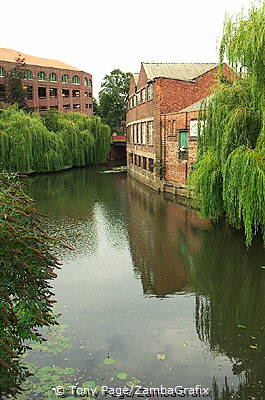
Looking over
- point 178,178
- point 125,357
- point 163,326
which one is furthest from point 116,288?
point 178,178

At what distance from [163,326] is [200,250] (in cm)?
498

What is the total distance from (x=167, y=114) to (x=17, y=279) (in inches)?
790

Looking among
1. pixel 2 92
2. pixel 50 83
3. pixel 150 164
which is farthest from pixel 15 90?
pixel 150 164

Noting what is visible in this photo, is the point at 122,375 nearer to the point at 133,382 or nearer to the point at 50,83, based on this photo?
the point at 133,382

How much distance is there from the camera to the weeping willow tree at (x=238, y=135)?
10953 mm

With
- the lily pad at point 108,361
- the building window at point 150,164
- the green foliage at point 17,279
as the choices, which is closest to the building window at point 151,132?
the building window at point 150,164

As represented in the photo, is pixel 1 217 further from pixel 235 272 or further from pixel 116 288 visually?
pixel 235 272

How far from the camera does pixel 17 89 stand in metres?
44.3

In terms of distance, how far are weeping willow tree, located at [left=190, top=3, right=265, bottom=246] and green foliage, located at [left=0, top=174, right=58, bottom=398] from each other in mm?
7230

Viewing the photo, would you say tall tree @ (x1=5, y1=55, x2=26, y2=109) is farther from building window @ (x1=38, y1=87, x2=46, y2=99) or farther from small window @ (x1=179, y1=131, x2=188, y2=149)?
small window @ (x1=179, y1=131, x2=188, y2=149)

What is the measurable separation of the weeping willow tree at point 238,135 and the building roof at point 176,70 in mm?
13717

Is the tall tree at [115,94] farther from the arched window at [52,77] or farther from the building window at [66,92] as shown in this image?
the arched window at [52,77]

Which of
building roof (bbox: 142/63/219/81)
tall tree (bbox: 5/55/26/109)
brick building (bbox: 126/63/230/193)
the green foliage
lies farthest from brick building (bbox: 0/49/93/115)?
the green foliage

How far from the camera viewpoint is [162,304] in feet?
29.6
